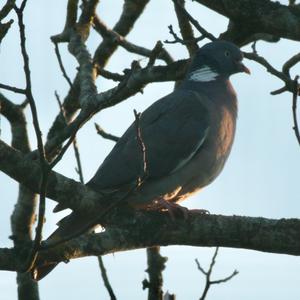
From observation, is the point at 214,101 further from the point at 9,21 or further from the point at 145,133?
the point at 9,21

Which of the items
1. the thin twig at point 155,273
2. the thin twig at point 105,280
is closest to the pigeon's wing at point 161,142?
the thin twig at point 155,273

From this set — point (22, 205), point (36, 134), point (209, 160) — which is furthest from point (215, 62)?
point (36, 134)

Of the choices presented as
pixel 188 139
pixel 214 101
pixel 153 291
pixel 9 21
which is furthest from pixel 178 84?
pixel 9 21

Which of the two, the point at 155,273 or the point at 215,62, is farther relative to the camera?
the point at 215,62

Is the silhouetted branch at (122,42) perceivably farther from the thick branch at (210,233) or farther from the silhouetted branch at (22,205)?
the thick branch at (210,233)

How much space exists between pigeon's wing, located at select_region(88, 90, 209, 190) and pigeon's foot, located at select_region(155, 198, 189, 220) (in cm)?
29

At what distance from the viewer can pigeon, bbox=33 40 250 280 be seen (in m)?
5.59

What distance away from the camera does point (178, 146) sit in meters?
5.86

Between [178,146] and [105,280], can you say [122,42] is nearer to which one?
[178,146]

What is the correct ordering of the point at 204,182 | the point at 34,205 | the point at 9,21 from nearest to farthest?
the point at 9,21 → the point at 204,182 → the point at 34,205

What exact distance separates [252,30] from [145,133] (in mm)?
1204

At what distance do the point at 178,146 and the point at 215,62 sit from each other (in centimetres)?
113

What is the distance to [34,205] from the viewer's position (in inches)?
242

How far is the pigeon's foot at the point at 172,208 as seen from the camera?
15.6 feet
